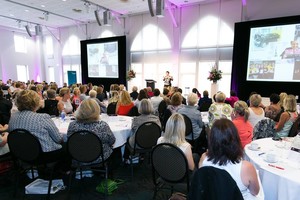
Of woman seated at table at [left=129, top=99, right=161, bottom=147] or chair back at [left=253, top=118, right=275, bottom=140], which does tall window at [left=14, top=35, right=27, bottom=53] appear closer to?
woman seated at table at [left=129, top=99, right=161, bottom=147]

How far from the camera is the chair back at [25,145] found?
249 cm

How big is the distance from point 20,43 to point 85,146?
1772 cm

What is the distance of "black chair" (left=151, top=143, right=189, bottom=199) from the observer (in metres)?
2.09

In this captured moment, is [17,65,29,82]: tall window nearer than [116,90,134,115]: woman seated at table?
No

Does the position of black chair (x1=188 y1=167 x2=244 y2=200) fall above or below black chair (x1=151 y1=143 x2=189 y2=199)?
above

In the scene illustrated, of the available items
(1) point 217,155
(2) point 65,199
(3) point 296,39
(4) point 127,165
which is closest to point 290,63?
(3) point 296,39

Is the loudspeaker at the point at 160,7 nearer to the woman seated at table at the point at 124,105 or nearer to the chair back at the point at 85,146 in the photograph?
the woman seated at table at the point at 124,105

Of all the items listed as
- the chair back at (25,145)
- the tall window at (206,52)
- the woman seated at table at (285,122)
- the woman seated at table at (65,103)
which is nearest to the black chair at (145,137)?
the chair back at (25,145)

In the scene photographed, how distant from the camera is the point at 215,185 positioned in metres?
1.32

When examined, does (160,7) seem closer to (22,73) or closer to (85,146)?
(85,146)

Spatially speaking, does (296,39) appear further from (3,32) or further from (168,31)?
(3,32)

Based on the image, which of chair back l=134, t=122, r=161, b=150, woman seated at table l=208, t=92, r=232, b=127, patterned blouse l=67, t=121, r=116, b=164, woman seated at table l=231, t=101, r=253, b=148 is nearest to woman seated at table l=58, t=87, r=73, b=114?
patterned blouse l=67, t=121, r=116, b=164

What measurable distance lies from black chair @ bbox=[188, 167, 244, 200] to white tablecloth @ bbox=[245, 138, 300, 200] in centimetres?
77

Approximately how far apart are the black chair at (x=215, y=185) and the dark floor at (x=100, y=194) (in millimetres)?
1623
